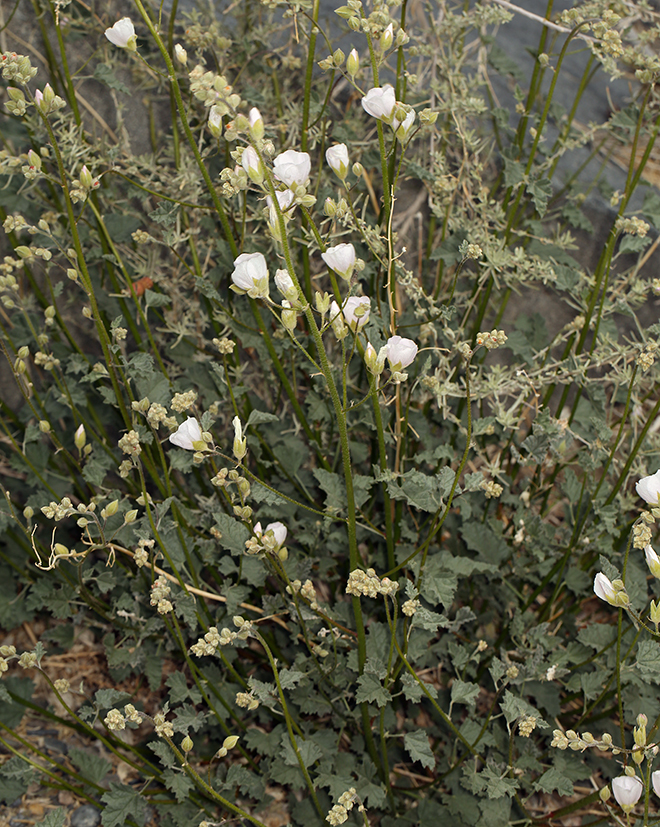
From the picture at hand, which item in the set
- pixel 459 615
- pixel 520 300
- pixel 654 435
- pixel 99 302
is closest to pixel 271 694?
pixel 459 615

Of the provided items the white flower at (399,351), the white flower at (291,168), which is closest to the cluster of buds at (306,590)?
the white flower at (399,351)

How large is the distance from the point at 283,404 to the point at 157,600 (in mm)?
914

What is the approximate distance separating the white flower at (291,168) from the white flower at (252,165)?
0.10 metres

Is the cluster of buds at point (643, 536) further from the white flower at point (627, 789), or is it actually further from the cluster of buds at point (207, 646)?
the cluster of buds at point (207, 646)

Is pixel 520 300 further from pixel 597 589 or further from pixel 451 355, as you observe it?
pixel 597 589

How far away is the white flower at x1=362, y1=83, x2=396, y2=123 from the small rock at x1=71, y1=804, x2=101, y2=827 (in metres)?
1.64

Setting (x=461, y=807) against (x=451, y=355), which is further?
(x=451, y=355)

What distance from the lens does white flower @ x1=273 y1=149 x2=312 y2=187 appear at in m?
1.07

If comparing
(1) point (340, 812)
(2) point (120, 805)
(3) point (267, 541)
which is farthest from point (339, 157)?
(2) point (120, 805)

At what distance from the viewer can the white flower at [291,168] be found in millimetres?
1071

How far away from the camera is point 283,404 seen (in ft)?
6.76

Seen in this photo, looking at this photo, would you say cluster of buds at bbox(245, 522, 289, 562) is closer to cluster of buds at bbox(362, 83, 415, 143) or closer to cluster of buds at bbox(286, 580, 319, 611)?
cluster of buds at bbox(286, 580, 319, 611)

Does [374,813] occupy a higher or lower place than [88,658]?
higher

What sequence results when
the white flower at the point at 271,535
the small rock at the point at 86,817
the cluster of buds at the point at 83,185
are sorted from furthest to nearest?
the small rock at the point at 86,817 < the cluster of buds at the point at 83,185 < the white flower at the point at 271,535
